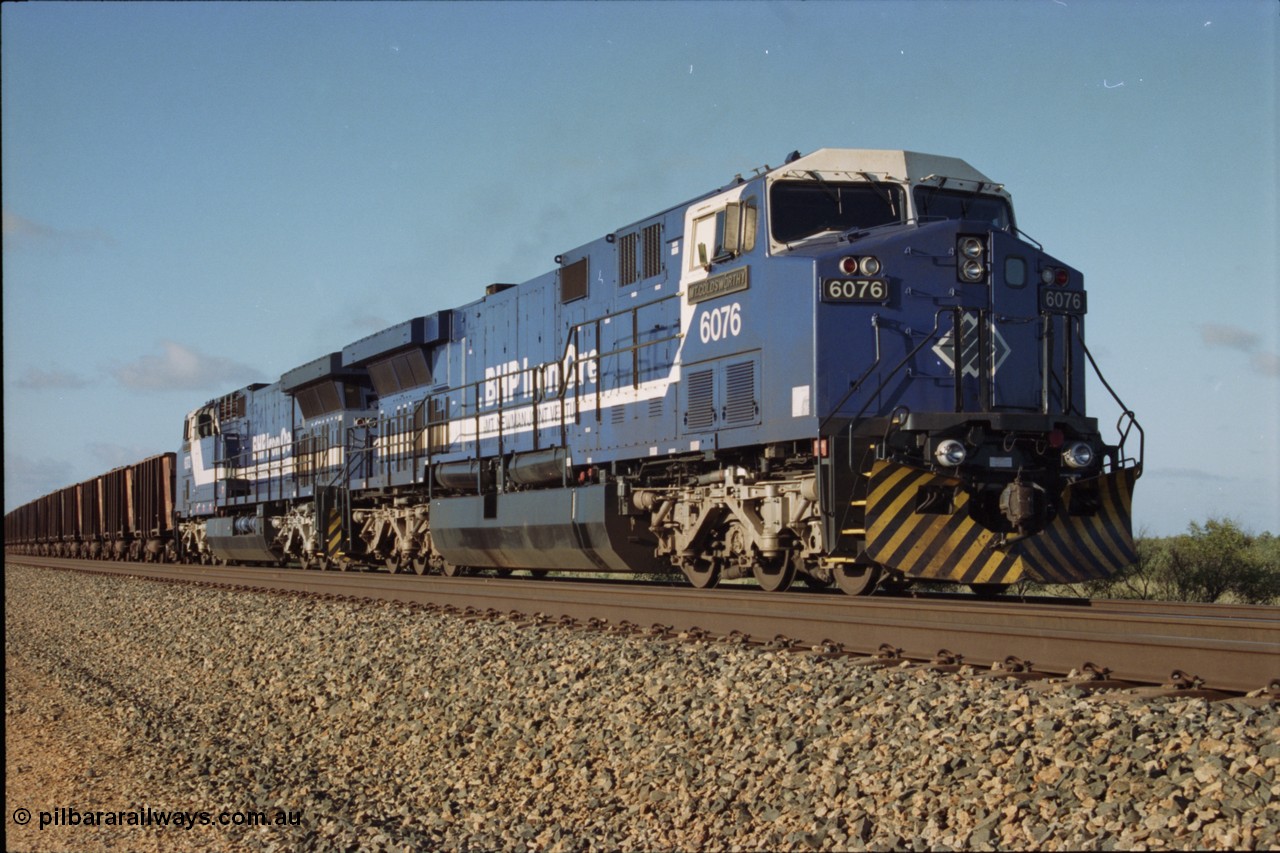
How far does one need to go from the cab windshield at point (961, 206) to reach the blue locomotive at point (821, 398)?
0.02m

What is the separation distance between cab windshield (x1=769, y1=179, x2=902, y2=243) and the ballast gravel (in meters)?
4.18

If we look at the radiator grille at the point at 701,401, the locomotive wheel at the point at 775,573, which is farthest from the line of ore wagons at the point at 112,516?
the locomotive wheel at the point at 775,573

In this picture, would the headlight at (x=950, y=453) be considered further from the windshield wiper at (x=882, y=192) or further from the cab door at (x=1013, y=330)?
the windshield wiper at (x=882, y=192)

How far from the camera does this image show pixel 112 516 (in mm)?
39250

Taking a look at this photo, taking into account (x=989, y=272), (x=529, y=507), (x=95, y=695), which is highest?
(x=989, y=272)

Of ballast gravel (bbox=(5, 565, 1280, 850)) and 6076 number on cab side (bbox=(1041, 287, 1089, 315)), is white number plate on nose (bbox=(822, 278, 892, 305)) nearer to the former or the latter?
6076 number on cab side (bbox=(1041, 287, 1089, 315))

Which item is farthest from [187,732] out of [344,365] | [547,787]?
[344,365]

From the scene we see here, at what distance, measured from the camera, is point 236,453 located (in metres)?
29.2

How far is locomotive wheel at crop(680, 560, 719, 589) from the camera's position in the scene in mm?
12430

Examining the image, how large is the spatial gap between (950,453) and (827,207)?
9.16 ft

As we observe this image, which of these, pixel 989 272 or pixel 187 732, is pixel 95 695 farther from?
pixel 989 272

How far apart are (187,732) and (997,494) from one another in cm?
639

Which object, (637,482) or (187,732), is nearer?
(187,732)
